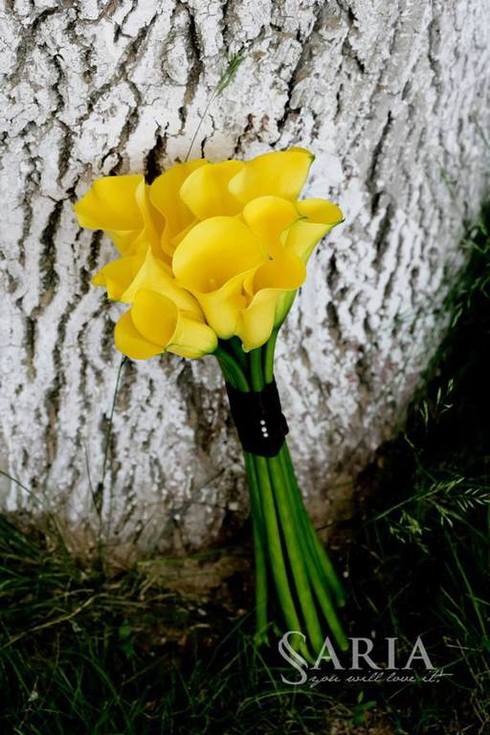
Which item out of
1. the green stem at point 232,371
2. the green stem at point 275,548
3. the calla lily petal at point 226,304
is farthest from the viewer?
the green stem at point 275,548

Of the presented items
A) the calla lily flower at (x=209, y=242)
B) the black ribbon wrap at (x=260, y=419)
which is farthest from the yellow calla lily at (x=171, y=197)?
the black ribbon wrap at (x=260, y=419)

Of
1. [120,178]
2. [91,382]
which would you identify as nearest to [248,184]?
[120,178]

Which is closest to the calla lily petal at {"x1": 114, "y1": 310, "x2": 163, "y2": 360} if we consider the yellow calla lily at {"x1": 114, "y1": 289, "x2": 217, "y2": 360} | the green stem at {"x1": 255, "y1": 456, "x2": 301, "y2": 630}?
the yellow calla lily at {"x1": 114, "y1": 289, "x2": 217, "y2": 360}

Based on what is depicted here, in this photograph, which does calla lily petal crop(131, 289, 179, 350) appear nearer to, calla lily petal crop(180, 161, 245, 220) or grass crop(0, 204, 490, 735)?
calla lily petal crop(180, 161, 245, 220)

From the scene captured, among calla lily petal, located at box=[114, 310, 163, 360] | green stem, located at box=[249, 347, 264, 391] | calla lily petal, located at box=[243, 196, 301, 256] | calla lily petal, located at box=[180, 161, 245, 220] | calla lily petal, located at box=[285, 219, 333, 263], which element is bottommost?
green stem, located at box=[249, 347, 264, 391]

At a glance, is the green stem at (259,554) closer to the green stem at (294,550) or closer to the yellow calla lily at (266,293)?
the green stem at (294,550)
